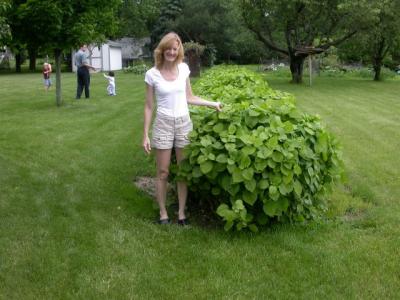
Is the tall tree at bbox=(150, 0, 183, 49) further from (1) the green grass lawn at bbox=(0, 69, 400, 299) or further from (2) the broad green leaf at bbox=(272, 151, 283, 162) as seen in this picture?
(2) the broad green leaf at bbox=(272, 151, 283, 162)

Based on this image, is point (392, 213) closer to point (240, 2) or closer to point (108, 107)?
point (108, 107)

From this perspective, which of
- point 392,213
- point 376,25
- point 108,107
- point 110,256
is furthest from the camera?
point 376,25

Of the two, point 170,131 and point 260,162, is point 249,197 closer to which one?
point 260,162

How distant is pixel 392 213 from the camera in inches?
207

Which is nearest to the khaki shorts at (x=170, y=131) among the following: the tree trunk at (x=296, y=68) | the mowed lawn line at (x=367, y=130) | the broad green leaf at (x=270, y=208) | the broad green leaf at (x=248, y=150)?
the broad green leaf at (x=248, y=150)

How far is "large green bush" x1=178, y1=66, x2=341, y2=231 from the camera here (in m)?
4.34

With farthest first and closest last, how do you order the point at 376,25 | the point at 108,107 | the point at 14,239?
the point at 376,25
the point at 108,107
the point at 14,239

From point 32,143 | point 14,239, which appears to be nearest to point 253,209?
point 14,239

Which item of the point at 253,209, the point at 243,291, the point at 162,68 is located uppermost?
the point at 162,68

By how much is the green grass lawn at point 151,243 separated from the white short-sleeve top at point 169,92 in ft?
3.51

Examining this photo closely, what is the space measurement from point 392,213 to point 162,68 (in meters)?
2.65

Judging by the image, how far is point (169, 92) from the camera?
4.64 meters

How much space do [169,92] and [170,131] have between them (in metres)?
0.34

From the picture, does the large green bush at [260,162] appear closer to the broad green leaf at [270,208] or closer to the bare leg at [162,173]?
the broad green leaf at [270,208]
